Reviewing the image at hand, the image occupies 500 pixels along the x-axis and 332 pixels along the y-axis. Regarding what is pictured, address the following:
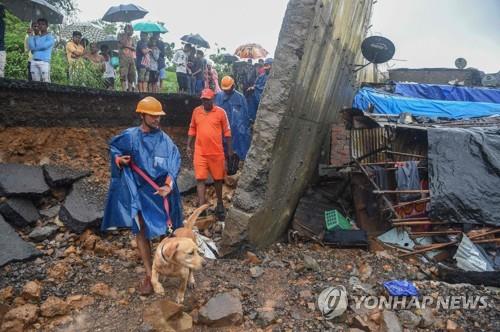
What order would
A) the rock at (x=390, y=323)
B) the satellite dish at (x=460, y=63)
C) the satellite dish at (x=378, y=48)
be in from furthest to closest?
the satellite dish at (x=460, y=63), the satellite dish at (x=378, y=48), the rock at (x=390, y=323)

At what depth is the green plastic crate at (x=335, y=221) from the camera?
5.69 meters

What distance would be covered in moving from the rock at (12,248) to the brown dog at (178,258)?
1.65 meters

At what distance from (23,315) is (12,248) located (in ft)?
3.88

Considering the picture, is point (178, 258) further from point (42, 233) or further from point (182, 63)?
point (182, 63)

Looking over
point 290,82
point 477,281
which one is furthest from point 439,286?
point 290,82

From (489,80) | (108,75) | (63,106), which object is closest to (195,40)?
(108,75)

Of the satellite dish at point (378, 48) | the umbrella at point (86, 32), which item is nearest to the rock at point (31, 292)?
the satellite dish at point (378, 48)

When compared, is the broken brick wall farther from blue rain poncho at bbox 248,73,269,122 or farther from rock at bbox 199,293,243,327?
rock at bbox 199,293,243,327

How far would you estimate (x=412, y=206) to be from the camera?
5.82m

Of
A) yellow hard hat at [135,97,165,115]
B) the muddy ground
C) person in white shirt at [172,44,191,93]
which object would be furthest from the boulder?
person in white shirt at [172,44,191,93]

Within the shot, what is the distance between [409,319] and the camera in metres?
3.51

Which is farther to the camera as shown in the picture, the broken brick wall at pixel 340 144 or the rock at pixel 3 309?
the broken brick wall at pixel 340 144

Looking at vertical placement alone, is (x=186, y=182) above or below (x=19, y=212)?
above

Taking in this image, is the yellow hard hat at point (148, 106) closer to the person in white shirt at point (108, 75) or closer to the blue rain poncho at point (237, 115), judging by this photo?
the blue rain poncho at point (237, 115)
